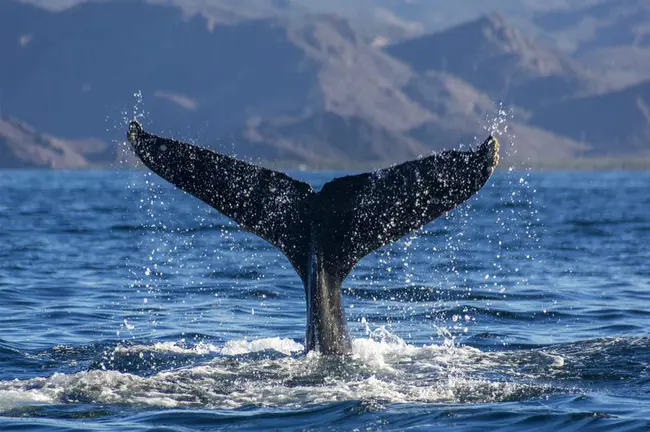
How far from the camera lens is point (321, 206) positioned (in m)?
10.1

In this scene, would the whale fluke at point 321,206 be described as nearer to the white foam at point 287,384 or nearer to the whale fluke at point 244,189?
the whale fluke at point 244,189

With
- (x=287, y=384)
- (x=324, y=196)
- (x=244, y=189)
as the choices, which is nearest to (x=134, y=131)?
(x=244, y=189)

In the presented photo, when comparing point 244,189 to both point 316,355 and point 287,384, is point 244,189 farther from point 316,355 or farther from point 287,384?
point 287,384

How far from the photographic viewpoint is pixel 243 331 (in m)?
13.5

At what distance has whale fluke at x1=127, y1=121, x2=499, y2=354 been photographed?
962cm

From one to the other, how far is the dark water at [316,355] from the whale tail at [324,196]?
3.58 feet

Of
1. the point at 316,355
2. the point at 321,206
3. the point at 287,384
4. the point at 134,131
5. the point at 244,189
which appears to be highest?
the point at 134,131

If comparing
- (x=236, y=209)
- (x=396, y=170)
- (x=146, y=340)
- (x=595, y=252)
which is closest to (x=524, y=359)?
(x=396, y=170)

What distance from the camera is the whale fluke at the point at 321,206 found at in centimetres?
962

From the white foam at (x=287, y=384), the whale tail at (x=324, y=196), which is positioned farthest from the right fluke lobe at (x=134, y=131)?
the white foam at (x=287, y=384)

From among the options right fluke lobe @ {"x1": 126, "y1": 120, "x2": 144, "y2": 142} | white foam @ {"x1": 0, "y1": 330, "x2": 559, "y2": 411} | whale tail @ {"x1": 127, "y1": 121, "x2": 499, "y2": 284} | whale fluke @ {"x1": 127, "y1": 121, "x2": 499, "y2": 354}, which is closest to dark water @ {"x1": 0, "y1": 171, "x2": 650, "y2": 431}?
white foam @ {"x1": 0, "y1": 330, "x2": 559, "y2": 411}

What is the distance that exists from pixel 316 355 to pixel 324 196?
141 cm

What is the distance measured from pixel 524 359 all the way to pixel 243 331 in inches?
151

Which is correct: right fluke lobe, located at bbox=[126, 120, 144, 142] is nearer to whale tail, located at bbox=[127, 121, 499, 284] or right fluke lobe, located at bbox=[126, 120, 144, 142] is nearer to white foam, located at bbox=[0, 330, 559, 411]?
whale tail, located at bbox=[127, 121, 499, 284]
